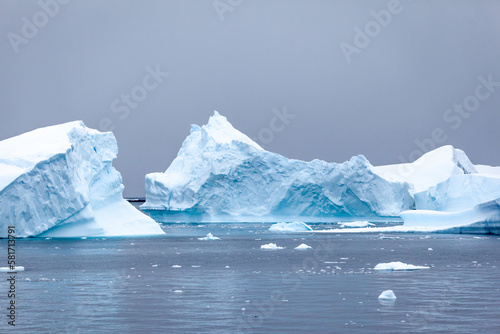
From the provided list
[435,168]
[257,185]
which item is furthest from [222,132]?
[435,168]

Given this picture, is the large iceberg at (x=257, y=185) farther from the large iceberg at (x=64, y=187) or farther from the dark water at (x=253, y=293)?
the dark water at (x=253, y=293)

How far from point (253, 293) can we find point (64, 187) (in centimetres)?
1630

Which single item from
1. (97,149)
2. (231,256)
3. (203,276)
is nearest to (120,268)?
(203,276)

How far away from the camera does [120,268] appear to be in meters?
18.8

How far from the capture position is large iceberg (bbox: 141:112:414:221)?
146 feet

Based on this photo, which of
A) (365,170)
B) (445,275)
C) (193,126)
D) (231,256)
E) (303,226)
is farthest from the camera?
(193,126)

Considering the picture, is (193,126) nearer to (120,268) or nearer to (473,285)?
(120,268)

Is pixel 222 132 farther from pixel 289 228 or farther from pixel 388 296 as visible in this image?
pixel 388 296

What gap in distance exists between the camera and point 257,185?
151 feet

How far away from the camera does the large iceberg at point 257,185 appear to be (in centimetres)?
4444

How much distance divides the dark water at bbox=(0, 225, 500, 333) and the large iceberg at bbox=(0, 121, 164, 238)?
3.98 metres

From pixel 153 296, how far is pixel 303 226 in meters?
28.3

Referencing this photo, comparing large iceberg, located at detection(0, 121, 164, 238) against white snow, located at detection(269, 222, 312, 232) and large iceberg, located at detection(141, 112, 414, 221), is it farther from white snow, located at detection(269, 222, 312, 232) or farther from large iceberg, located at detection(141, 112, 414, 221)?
large iceberg, located at detection(141, 112, 414, 221)

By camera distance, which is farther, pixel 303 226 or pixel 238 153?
pixel 238 153
